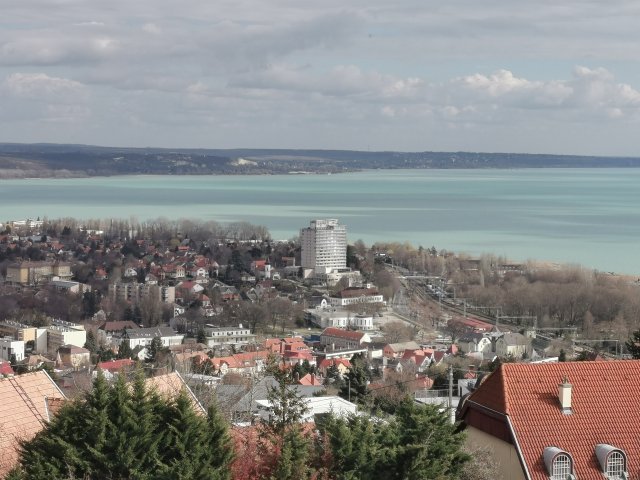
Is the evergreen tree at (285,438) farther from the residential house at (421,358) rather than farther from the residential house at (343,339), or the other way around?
the residential house at (343,339)

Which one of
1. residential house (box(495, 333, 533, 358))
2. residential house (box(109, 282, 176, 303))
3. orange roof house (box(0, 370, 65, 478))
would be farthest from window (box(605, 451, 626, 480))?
residential house (box(109, 282, 176, 303))

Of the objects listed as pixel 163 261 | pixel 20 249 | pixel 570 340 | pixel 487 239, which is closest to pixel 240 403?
pixel 570 340

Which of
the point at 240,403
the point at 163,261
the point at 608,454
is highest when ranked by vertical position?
the point at 608,454

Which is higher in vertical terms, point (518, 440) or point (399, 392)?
point (518, 440)

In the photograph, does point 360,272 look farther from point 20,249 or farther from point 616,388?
point 616,388

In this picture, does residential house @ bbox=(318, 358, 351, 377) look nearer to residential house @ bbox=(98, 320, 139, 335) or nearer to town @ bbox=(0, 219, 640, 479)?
town @ bbox=(0, 219, 640, 479)

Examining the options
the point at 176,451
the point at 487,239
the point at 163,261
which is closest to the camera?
the point at 176,451

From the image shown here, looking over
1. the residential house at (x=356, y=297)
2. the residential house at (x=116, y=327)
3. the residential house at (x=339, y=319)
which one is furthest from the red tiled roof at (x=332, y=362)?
the residential house at (x=356, y=297)
